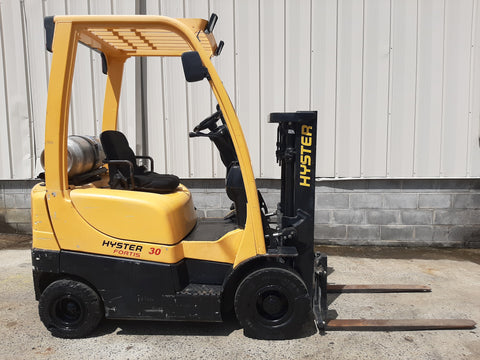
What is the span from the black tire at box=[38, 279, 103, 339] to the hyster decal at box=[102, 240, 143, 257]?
42 centimetres

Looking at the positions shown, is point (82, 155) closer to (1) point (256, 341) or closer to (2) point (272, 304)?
(2) point (272, 304)

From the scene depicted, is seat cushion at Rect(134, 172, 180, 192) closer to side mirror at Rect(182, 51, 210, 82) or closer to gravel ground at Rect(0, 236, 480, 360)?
side mirror at Rect(182, 51, 210, 82)

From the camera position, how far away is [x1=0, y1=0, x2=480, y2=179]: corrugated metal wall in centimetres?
549

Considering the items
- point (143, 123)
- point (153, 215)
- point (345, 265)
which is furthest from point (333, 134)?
point (153, 215)

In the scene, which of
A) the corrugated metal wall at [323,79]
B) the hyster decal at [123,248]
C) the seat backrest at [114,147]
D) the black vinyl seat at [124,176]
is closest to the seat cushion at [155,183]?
the black vinyl seat at [124,176]

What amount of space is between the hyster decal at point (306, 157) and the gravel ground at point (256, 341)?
53.9 inches

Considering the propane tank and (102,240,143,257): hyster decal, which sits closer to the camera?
(102,240,143,257): hyster decal

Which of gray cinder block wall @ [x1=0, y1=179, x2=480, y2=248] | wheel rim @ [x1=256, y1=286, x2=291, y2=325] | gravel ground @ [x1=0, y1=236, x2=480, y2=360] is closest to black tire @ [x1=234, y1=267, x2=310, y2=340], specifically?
wheel rim @ [x1=256, y1=286, x2=291, y2=325]

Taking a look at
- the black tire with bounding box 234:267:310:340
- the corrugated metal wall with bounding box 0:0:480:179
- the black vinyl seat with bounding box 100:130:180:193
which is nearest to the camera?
the black tire with bounding box 234:267:310:340

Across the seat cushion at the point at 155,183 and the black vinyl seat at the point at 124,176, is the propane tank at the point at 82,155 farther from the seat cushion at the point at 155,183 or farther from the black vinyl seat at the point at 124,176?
the seat cushion at the point at 155,183

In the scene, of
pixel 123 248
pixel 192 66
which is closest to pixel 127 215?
pixel 123 248

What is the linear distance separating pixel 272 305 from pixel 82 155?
2.13 meters

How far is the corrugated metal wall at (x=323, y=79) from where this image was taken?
216 inches

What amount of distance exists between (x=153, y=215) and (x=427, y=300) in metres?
3.05
